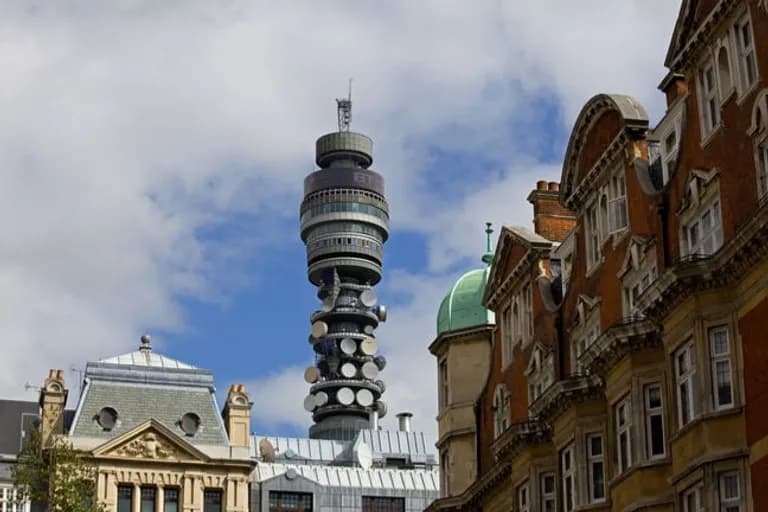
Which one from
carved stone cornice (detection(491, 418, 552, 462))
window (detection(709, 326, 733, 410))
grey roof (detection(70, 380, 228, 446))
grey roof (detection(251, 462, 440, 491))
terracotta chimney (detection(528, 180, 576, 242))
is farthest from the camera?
grey roof (detection(251, 462, 440, 491))

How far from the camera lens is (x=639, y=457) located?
4478cm

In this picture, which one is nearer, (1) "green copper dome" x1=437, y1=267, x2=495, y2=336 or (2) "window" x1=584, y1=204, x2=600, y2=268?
(2) "window" x1=584, y1=204, x2=600, y2=268

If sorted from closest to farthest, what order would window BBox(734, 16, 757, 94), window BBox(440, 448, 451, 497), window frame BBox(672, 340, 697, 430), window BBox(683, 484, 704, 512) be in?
window BBox(683, 484, 704, 512)
window frame BBox(672, 340, 697, 430)
window BBox(734, 16, 757, 94)
window BBox(440, 448, 451, 497)

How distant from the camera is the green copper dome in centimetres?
7019

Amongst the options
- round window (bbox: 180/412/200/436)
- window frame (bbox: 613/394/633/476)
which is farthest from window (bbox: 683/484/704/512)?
round window (bbox: 180/412/200/436)

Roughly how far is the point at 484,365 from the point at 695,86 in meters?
26.2

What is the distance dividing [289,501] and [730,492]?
260 ft

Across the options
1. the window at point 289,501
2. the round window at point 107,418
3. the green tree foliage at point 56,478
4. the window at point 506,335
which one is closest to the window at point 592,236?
the window at point 506,335

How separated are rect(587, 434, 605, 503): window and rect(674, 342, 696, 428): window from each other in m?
6.98

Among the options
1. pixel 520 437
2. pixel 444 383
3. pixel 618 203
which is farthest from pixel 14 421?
pixel 618 203

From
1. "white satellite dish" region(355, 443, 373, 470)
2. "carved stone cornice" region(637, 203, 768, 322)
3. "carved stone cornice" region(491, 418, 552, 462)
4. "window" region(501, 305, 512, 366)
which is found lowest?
"carved stone cornice" region(491, 418, 552, 462)

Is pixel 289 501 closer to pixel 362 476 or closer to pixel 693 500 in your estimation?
pixel 362 476

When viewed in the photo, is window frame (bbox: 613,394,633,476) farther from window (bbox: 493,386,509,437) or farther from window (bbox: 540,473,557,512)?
window (bbox: 493,386,509,437)

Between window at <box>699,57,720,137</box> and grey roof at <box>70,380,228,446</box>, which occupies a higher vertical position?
grey roof at <box>70,380,228,446</box>
